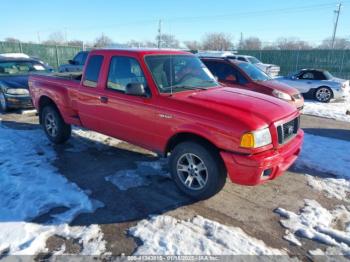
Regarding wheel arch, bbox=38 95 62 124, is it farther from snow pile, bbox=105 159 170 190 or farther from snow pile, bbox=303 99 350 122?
snow pile, bbox=303 99 350 122

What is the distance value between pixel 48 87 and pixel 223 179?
13.9 feet

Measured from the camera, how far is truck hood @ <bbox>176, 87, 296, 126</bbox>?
11.4 feet

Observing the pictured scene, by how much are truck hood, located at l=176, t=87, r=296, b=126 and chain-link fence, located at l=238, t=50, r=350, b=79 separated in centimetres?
2111

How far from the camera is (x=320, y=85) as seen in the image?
1263 cm

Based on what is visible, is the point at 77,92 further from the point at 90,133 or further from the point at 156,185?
the point at 156,185

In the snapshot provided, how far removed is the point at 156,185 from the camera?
4.32 meters

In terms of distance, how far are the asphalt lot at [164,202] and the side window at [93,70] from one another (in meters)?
1.41

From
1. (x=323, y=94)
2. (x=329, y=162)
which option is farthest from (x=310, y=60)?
(x=329, y=162)

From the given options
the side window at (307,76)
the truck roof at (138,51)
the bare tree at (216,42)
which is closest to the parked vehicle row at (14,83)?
the truck roof at (138,51)

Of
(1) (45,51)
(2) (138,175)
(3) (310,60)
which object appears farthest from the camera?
(1) (45,51)

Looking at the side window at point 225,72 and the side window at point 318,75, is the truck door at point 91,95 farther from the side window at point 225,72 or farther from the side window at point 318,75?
the side window at point 318,75

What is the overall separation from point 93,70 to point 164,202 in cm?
265

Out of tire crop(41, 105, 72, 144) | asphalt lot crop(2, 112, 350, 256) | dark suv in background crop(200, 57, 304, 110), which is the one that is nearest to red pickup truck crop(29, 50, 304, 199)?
asphalt lot crop(2, 112, 350, 256)

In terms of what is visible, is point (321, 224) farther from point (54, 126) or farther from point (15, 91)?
point (15, 91)
